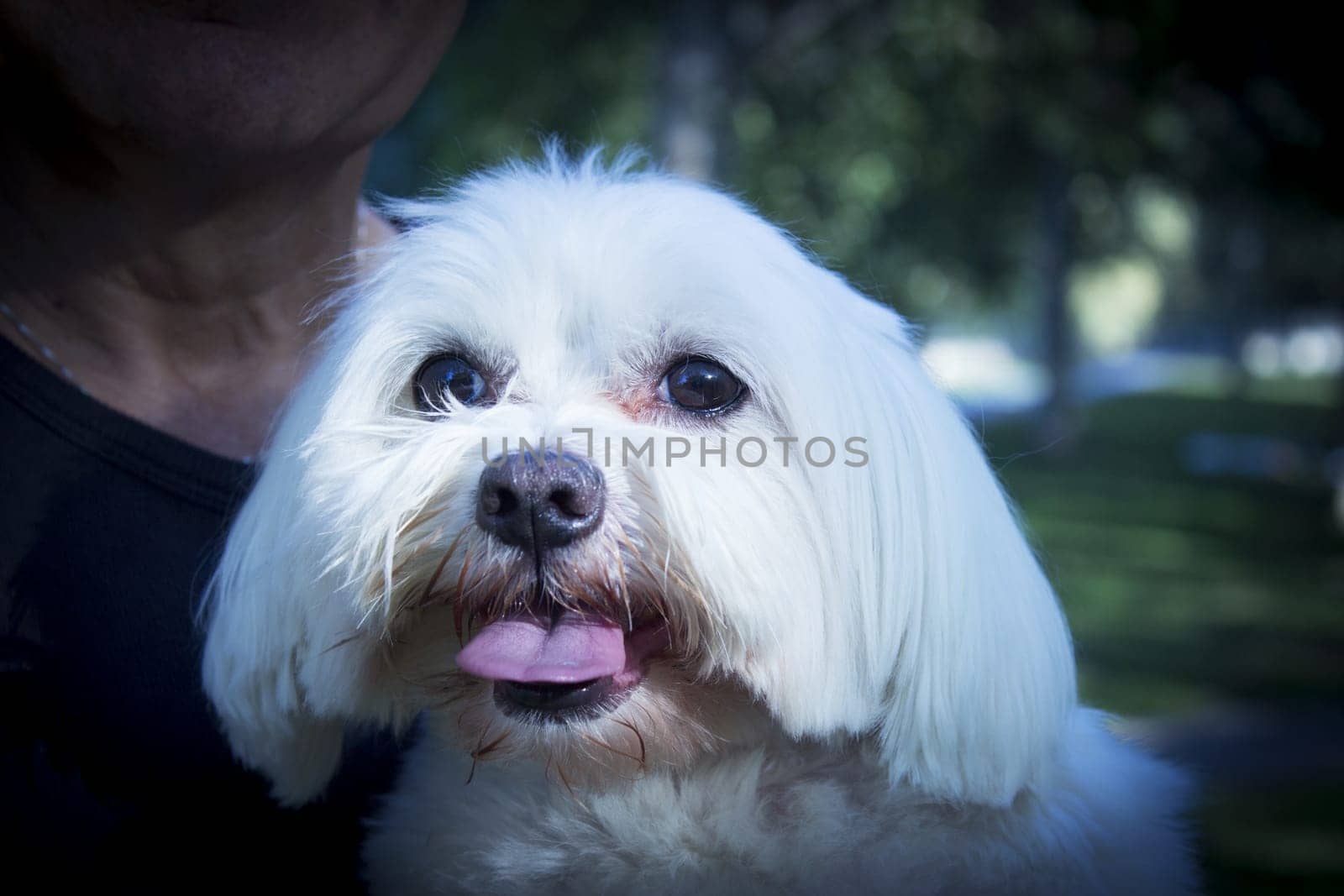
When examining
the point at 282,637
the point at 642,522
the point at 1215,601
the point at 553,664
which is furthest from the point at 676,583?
the point at 1215,601

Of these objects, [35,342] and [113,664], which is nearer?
[113,664]

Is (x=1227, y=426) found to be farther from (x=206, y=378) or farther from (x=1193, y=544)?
(x=206, y=378)

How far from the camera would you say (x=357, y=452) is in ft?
5.92

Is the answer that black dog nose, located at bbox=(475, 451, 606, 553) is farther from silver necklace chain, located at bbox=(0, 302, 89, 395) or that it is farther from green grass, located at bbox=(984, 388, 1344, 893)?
silver necklace chain, located at bbox=(0, 302, 89, 395)

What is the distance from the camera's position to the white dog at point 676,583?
162 cm

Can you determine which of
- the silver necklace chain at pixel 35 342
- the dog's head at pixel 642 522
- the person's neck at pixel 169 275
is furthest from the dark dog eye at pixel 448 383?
the silver necklace chain at pixel 35 342

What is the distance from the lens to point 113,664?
2057mm

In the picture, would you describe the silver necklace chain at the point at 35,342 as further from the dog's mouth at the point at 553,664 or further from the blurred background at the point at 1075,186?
the dog's mouth at the point at 553,664

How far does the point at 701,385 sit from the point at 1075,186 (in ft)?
68.5

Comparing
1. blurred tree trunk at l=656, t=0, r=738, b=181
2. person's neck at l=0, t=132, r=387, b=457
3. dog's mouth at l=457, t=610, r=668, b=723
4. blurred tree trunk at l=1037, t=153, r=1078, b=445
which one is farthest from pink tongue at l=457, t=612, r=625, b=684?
blurred tree trunk at l=1037, t=153, r=1078, b=445

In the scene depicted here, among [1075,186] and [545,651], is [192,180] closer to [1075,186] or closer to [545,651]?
[545,651]

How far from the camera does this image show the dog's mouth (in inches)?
63.2

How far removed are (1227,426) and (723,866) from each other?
1094 inches

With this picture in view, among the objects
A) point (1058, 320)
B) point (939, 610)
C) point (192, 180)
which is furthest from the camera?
point (1058, 320)
